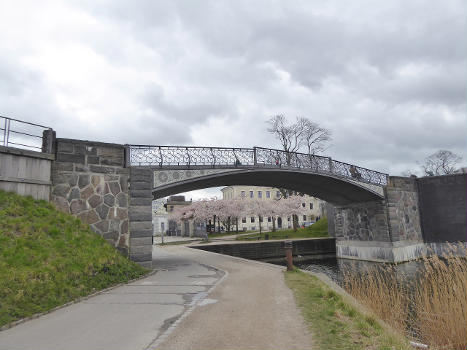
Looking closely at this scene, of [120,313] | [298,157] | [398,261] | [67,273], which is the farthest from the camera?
[398,261]

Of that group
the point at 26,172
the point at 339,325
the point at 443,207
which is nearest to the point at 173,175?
the point at 26,172

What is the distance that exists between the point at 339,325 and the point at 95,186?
387 inches

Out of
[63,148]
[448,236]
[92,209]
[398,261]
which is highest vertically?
[63,148]

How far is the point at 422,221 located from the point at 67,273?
26899mm

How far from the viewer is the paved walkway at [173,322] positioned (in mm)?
4754

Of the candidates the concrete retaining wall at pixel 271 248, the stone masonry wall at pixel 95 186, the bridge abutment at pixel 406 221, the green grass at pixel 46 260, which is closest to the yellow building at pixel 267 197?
the concrete retaining wall at pixel 271 248

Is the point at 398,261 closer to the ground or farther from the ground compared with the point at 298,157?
closer to the ground

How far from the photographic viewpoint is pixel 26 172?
34.4ft

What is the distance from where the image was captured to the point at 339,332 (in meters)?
5.18

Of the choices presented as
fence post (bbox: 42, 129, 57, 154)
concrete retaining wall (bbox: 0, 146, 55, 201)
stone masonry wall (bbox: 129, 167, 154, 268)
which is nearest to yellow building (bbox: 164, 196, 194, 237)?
stone masonry wall (bbox: 129, 167, 154, 268)

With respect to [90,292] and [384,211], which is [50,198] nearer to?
[90,292]

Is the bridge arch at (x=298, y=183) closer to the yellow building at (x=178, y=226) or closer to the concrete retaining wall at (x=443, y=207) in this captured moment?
the concrete retaining wall at (x=443, y=207)

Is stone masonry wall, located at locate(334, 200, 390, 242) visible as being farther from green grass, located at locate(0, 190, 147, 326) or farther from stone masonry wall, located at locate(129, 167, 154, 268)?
green grass, located at locate(0, 190, 147, 326)

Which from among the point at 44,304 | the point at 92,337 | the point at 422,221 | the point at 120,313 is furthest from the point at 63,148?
the point at 422,221
